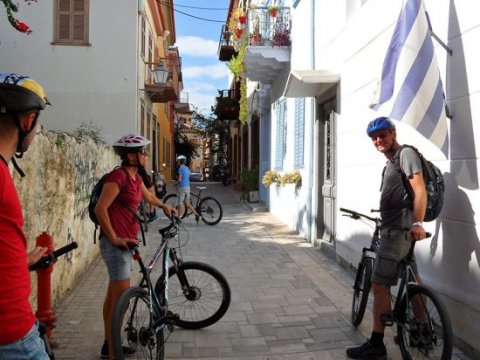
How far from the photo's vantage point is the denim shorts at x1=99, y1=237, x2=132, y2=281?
379 centimetres

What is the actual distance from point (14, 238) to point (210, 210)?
34.0 feet

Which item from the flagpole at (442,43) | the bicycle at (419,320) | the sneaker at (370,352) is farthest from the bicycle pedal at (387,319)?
the flagpole at (442,43)

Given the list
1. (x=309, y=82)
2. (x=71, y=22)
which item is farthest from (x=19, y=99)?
(x=71, y=22)

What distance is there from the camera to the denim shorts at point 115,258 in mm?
3787

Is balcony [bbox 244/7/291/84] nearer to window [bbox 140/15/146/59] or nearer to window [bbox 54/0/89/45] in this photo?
window [bbox 140/15/146/59]

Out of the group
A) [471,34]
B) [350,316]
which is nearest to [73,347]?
[350,316]

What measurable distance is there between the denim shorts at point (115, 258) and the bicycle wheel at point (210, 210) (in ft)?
26.9

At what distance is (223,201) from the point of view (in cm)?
1845

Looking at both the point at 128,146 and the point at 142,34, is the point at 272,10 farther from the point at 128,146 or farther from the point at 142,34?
the point at 128,146

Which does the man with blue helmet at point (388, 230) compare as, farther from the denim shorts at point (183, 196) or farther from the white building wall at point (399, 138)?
the denim shorts at point (183, 196)

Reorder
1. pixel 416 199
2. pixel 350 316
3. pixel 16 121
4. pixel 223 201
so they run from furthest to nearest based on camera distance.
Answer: pixel 223 201
pixel 350 316
pixel 416 199
pixel 16 121

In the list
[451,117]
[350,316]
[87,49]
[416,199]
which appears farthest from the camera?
[87,49]

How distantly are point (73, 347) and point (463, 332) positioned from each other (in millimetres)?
3109

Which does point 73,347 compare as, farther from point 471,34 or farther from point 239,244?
point 239,244
